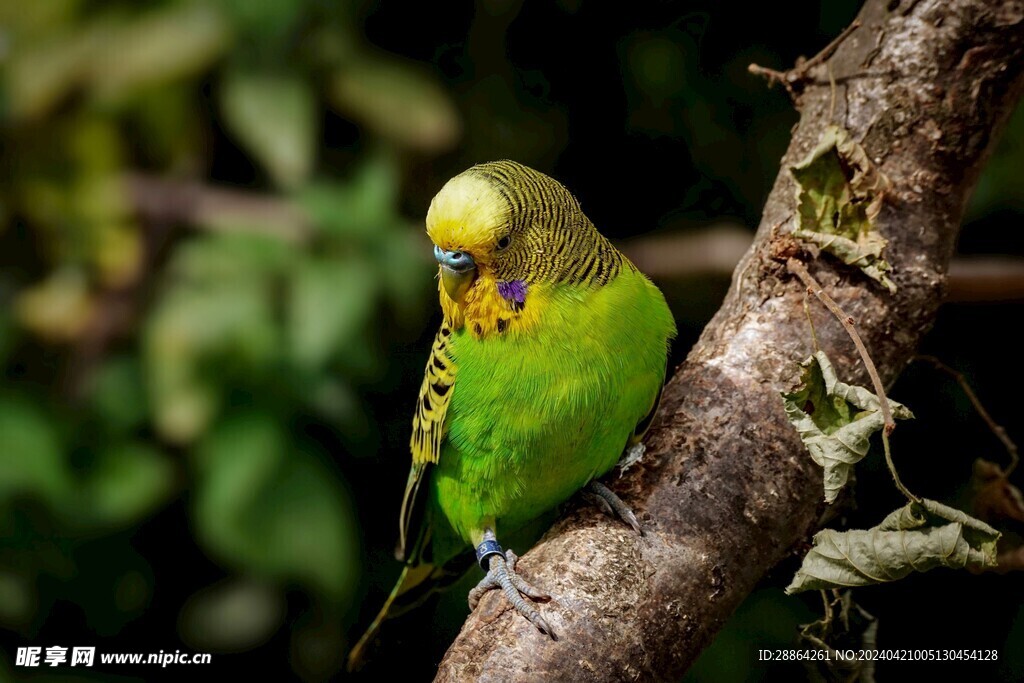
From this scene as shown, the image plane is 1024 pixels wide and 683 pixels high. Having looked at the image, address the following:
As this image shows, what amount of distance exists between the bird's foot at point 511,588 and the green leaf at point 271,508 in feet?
Answer: 2.31

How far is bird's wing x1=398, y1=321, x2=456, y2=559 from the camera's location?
1.24m

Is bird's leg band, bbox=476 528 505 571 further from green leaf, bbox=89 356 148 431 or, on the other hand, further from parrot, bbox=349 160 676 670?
green leaf, bbox=89 356 148 431

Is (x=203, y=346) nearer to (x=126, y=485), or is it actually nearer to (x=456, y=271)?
(x=126, y=485)

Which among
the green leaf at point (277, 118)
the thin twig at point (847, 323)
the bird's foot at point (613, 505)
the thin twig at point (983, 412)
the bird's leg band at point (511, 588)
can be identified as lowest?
the bird's leg band at point (511, 588)

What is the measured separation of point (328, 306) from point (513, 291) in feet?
2.41

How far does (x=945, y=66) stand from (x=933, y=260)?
0.30 meters

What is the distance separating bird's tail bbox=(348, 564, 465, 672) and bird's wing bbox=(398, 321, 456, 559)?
18 centimetres

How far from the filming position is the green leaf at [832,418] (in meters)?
1.02

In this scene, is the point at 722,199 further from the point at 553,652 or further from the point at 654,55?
the point at 553,652

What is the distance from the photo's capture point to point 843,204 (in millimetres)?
1254

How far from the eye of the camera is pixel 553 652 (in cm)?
105

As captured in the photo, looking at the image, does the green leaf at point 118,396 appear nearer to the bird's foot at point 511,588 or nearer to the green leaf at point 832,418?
the bird's foot at point 511,588

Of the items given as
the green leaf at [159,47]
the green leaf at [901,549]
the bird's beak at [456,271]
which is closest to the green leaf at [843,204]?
the green leaf at [901,549]

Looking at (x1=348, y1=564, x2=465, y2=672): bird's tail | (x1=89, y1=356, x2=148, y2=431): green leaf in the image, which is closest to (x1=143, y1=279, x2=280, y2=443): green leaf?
(x1=89, y1=356, x2=148, y2=431): green leaf
